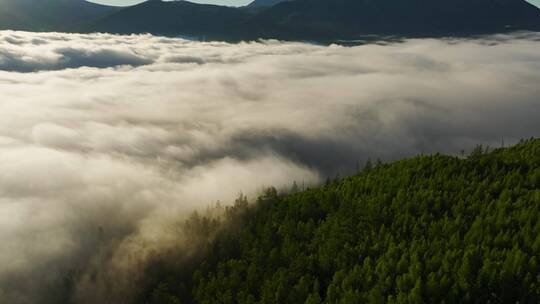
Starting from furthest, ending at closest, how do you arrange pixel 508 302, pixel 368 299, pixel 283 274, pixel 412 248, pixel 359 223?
pixel 359 223 < pixel 283 274 < pixel 412 248 < pixel 368 299 < pixel 508 302

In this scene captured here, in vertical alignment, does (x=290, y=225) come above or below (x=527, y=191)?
below

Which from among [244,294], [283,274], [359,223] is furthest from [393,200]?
[244,294]

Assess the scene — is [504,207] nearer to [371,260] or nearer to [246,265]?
[371,260]

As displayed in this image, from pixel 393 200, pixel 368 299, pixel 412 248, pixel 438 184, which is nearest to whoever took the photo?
pixel 368 299

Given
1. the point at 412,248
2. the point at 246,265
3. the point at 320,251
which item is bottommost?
the point at 246,265

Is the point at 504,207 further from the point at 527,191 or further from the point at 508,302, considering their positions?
the point at 508,302

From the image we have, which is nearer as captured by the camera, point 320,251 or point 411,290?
point 411,290
